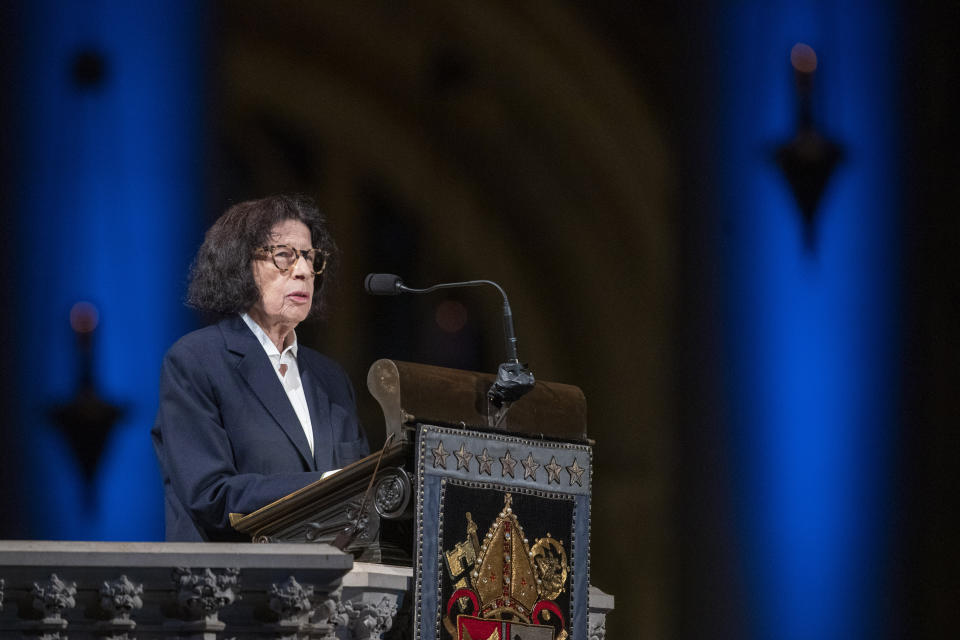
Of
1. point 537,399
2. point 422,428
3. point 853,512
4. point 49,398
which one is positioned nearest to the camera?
point 422,428

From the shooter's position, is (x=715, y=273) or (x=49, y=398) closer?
(x=49, y=398)

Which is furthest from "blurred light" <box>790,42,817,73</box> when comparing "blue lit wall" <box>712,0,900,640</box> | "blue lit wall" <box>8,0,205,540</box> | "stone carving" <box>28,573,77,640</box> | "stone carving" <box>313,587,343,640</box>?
"stone carving" <box>28,573,77,640</box>

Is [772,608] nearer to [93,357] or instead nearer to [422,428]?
[93,357]

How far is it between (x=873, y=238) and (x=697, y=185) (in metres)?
0.63

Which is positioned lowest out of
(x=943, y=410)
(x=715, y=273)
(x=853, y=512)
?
(x=853, y=512)

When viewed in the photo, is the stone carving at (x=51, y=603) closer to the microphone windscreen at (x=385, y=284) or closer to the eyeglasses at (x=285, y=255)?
the microphone windscreen at (x=385, y=284)

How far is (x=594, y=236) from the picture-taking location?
5547 millimetres

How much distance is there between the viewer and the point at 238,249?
144 inches

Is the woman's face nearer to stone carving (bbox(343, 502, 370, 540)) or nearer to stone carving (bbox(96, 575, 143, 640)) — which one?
stone carving (bbox(343, 502, 370, 540))

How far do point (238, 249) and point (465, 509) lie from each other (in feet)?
3.51

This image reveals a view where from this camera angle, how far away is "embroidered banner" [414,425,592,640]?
2.83 m

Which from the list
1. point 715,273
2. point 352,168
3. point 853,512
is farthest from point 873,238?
point 352,168

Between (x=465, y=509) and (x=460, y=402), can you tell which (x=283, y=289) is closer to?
(x=460, y=402)

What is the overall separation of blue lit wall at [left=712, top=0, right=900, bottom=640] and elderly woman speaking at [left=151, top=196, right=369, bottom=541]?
1928 millimetres
